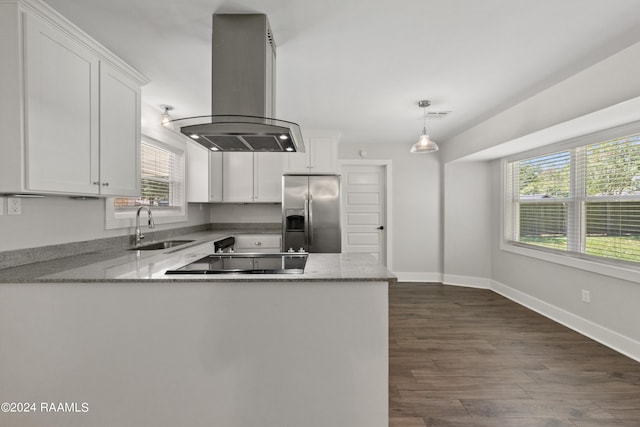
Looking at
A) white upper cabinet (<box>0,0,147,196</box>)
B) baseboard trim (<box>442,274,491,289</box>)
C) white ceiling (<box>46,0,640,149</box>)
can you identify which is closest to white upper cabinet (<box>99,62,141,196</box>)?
white upper cabinet (<box>0,0,147,196</box>)

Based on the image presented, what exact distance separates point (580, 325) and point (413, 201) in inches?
112

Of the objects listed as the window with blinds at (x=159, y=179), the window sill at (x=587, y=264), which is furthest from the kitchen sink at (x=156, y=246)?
the window sill at (x=587, y=264)

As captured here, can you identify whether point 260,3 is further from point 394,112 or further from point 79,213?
point 394,112

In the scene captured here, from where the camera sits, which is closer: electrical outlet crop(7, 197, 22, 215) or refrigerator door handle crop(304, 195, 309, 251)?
electrical outlet crop(7, 197, 22, 215)

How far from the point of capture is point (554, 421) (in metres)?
1.99

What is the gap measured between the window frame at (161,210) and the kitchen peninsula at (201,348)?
123 cm

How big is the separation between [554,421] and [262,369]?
71.7 inches

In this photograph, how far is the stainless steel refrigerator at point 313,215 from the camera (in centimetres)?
458

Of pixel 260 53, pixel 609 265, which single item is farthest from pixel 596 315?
pixel 260 53

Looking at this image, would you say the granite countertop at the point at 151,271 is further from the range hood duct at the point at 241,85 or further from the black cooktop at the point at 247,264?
the range hood duct at the point at 241,85

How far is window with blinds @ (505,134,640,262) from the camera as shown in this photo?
3.01 meters

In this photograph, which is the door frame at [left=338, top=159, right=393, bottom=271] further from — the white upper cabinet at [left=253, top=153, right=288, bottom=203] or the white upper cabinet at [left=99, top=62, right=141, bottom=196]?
the white upper cabinet at [left=99, top=62, right=141, bottom=196]

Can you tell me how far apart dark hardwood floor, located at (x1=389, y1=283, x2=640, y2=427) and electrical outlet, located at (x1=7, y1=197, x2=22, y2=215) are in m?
2.65

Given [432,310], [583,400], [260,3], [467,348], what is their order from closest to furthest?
[260,3] → [583,400] → [467,348] → [432,310]
